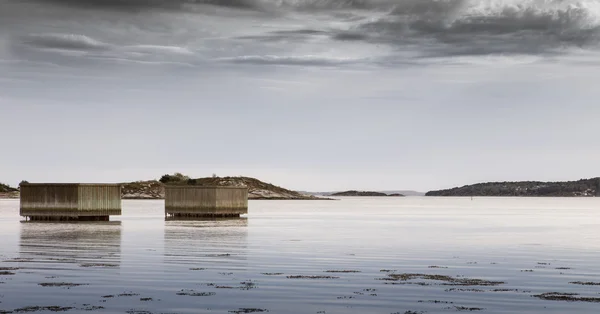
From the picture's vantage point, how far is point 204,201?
94375 mm

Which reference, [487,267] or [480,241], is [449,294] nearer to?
[487,267]

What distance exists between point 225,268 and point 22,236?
2860 cm

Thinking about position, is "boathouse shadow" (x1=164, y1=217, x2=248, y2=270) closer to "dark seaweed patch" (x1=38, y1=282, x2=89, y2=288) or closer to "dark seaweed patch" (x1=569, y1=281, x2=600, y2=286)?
"dark seaweed patch" (x1=38, y1=282, x2=89, y2=288)

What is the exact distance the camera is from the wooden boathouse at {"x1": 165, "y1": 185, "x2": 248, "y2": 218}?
9431 centimetres

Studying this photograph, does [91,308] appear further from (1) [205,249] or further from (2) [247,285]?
(1) [205,249]

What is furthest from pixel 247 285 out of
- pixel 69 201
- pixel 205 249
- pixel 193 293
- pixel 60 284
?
pixel 69 201

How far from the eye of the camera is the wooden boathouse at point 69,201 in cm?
8344

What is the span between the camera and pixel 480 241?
2325 inches

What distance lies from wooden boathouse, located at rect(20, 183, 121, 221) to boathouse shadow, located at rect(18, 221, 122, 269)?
13.0 meters

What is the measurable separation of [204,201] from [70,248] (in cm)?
4683

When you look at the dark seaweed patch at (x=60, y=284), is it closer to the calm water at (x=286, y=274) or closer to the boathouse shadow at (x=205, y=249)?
the calm water at (x=286, y=274)

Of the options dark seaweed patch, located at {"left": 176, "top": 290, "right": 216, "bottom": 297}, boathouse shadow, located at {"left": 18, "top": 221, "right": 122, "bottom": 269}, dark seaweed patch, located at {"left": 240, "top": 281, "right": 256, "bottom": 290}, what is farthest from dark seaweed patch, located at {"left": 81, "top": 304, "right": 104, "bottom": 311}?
boathouse shadow, located at {"left": 18, "top": 221, "right": 122, "bottom": 269}

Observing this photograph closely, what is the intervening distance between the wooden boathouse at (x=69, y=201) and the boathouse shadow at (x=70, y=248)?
1304cm

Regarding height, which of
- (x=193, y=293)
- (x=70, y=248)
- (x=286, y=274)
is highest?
(x=70, y=248)
